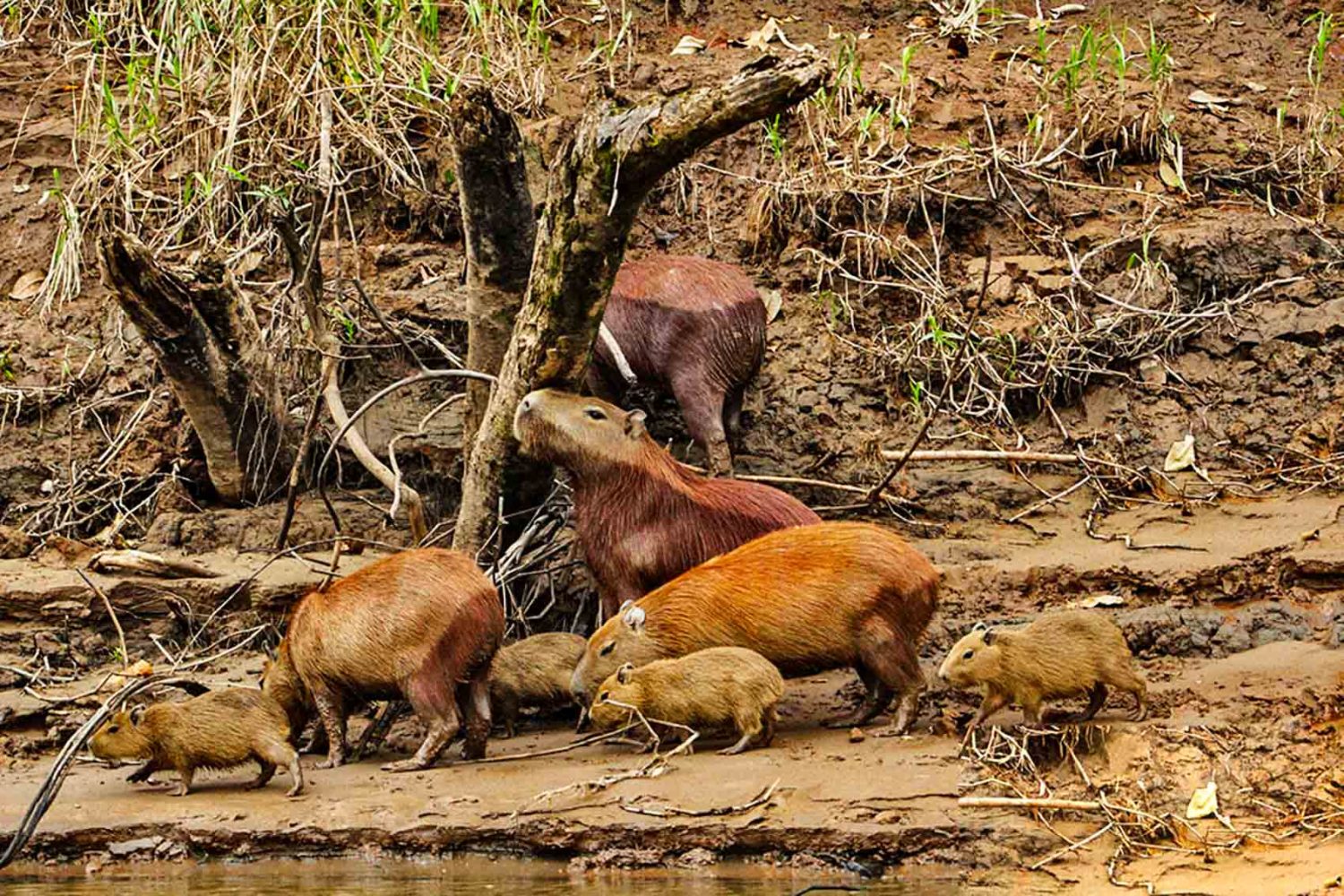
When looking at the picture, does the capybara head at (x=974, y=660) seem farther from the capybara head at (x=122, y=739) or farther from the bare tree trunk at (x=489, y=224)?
the capybara head at (x=122, y=739)

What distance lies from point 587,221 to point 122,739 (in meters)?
2.57

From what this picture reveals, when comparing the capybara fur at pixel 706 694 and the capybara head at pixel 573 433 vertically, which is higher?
the capybara head at pixel 573 433

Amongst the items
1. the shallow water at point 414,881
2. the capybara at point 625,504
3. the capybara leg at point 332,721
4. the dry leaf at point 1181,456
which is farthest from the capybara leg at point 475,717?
the dry leaf at point 1181,456

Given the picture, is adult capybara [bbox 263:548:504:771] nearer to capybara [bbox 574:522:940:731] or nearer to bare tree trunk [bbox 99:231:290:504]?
capybara [bbox 574:522:940:731]

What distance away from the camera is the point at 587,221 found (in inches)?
291

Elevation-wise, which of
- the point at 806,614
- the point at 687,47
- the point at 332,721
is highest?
the point at 687,47

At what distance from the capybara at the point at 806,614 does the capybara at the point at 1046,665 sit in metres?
Result: 0.28

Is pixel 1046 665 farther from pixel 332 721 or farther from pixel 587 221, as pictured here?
pixel 332 721

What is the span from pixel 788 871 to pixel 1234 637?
2.33 metres

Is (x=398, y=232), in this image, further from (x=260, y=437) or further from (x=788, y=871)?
(x=788, y=871)

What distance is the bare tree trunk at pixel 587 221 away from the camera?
6.66m

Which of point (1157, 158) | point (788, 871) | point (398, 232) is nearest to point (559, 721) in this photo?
point (788, 871)

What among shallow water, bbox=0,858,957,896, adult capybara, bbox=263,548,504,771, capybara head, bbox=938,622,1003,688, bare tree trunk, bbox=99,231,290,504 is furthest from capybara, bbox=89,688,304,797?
capybara head, bbox=938,622,1003,688

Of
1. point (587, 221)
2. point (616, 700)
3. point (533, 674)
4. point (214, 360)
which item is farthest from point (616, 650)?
point (214, 360)
